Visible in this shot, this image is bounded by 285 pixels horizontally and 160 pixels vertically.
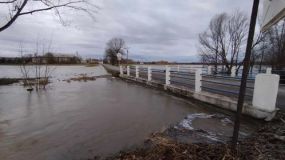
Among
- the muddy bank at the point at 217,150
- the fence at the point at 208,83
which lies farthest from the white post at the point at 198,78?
the muddy bank at the point at 217,150

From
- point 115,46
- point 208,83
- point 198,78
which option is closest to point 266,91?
point 198,78

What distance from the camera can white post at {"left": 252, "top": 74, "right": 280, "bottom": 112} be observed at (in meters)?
5.46

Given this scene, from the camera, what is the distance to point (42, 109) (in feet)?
29.8

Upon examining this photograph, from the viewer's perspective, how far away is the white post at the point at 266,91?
5.46 metres

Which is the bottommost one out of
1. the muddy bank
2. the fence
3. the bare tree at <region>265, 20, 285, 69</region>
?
the muddy bank

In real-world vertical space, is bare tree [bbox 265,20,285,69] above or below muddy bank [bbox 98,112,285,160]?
above

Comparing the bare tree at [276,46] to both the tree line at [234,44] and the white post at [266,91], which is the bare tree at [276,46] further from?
the white post at [266,91]

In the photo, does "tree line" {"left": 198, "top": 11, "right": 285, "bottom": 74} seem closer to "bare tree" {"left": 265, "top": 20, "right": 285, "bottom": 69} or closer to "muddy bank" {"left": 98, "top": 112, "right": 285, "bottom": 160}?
"bare tree" {"left": 265, "top": 20, "right": 285, "bottom": 69}

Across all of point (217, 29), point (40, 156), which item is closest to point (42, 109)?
point (40, 156)

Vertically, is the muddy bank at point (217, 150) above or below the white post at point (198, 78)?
below

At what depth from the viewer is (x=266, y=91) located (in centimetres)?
562

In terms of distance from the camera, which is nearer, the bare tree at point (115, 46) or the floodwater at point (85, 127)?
the floodwater at point (85, 127)

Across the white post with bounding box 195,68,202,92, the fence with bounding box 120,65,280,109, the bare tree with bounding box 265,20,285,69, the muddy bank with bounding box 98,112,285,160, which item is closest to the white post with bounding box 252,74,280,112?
the fence with bounding box 120,65,280,109

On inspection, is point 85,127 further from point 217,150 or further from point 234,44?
point 234,44
